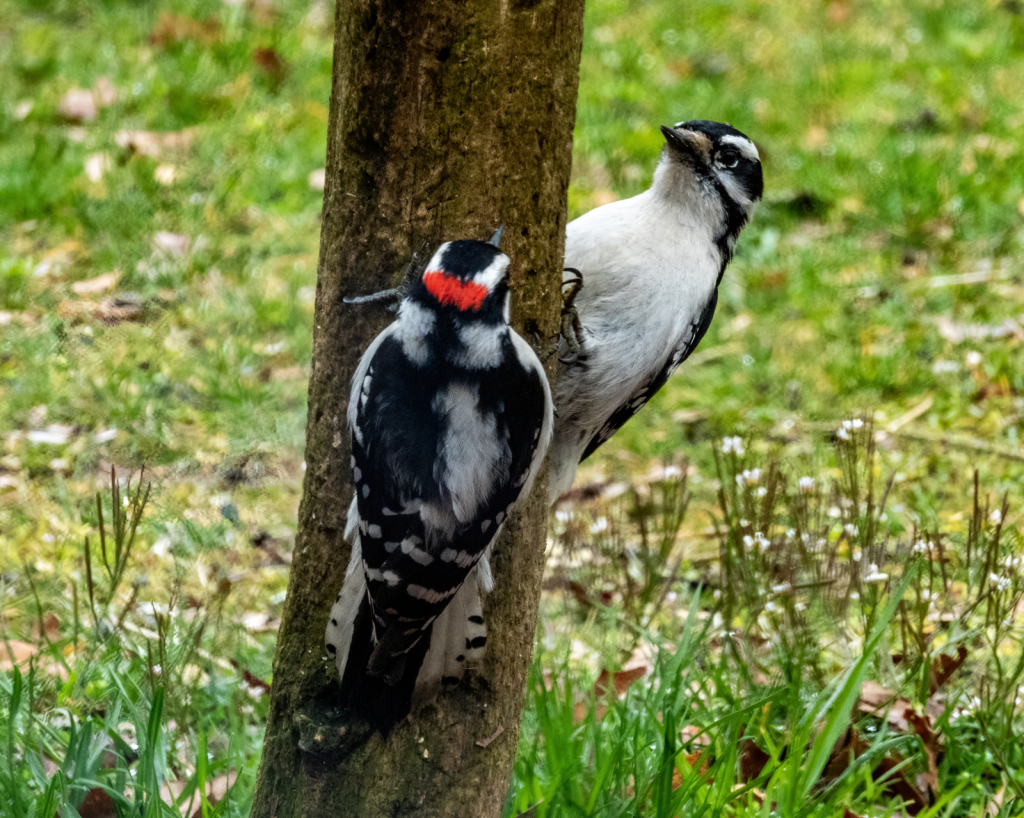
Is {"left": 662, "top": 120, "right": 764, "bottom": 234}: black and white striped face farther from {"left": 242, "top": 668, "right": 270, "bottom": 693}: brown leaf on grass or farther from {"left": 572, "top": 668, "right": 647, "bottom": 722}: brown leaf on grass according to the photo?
{"left": 242, "top": 668, "right": 270, "bottom": 693}: brown leaf on grass

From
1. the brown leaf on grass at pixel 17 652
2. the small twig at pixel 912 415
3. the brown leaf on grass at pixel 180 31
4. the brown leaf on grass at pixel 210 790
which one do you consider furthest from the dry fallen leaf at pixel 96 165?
the small twig at pixel 912 415

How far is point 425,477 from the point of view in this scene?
210cm

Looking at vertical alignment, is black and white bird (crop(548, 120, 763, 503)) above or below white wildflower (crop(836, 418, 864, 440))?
above

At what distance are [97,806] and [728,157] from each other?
2384 mm

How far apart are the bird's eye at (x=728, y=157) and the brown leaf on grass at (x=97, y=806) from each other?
2.33 m

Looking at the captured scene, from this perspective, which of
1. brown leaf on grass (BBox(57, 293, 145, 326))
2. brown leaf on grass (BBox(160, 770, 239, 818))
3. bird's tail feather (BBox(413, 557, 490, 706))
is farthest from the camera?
brown leaf on grass (BBox(57, 293, 145, 326))

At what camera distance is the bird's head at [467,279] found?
6.86 ft

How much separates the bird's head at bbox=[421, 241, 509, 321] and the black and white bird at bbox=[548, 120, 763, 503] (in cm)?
86

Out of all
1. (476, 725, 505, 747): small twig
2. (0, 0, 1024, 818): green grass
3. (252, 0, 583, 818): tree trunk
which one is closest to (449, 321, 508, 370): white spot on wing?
(252, 0, 583, 818): tree trunk

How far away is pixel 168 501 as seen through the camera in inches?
123

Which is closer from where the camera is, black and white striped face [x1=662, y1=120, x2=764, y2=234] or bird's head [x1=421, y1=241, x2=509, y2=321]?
bird's head [x1=421, y1=241, x2=509, y2=321]

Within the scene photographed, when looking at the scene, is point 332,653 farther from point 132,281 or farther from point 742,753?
point 132,281

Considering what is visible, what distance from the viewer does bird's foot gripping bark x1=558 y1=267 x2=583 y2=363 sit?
3.00 meters

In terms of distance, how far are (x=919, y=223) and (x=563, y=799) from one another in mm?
4669
